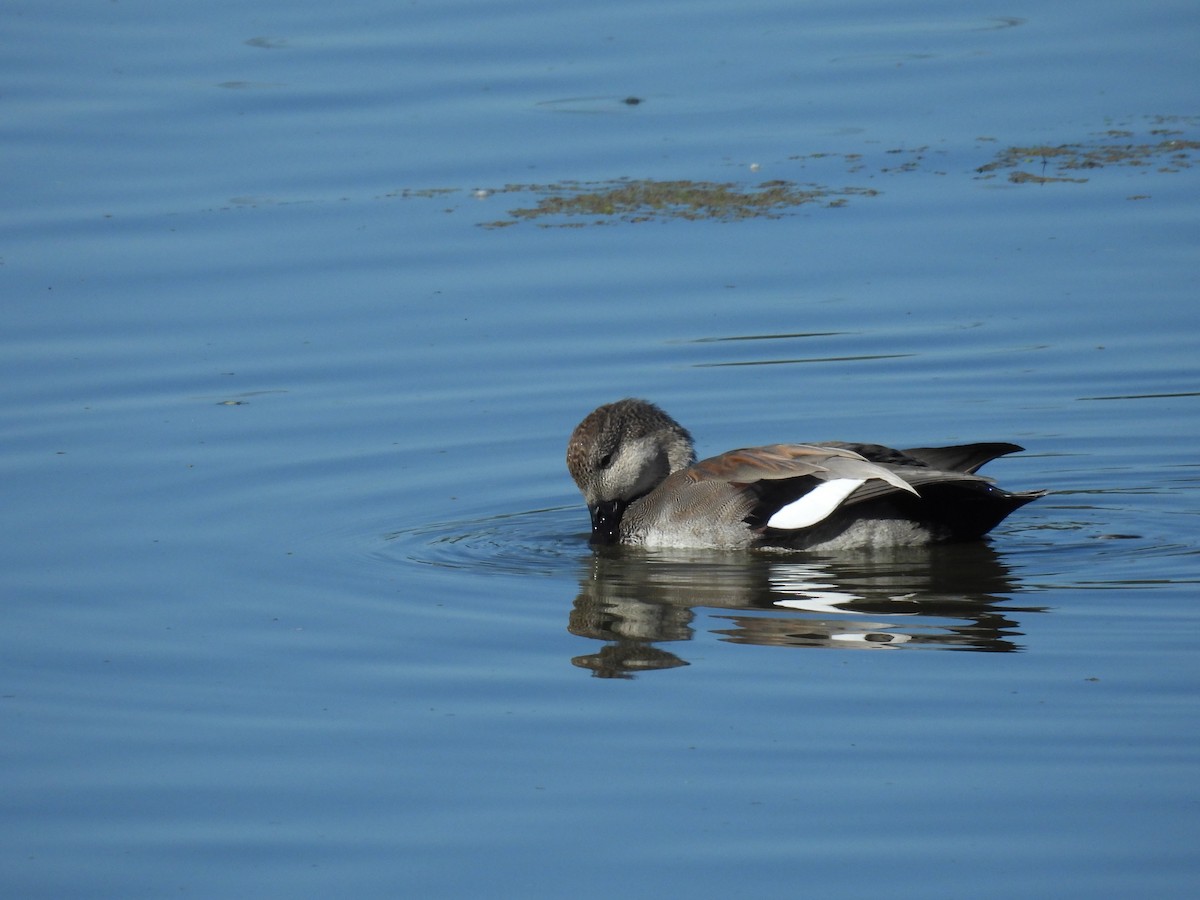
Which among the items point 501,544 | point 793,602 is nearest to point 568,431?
point 501,544

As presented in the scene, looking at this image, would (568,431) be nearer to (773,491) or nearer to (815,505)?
(773,491)

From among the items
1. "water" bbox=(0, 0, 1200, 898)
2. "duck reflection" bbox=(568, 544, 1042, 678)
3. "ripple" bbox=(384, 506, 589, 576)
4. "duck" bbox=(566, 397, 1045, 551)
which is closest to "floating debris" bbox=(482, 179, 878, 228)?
"water" bbox=(0, 0, 1200, 898)

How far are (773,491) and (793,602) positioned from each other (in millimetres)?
991

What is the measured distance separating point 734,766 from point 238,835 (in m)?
1.47

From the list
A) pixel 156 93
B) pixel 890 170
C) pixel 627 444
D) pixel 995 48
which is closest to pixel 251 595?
pixel 627 444

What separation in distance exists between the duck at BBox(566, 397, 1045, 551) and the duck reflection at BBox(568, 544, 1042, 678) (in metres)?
0.10

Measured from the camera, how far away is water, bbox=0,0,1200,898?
574cm

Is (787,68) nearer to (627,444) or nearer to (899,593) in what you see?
(627,444)

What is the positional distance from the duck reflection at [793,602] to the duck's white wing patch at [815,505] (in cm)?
16

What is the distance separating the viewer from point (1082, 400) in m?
10.4

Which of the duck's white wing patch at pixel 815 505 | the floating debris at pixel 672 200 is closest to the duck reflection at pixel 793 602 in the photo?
the duck's white wing patch at pixel 815 505

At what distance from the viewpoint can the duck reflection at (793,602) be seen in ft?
23.8

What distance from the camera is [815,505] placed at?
28.4 ft

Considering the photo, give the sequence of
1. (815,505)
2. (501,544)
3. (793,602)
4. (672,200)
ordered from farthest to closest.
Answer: (672,200)
(501,544)
(815,505)
(793,602)
